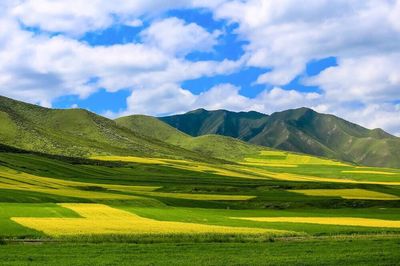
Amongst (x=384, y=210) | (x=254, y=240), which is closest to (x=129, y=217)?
(x=254, y=240)

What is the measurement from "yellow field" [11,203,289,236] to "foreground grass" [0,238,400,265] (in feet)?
23.8

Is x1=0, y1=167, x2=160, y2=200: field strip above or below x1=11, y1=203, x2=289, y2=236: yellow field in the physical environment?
above

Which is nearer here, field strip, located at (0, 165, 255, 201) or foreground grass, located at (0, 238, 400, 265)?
foreground grass, located at (0, 238, 400, 265)

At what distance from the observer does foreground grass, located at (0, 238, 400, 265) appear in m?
34.8

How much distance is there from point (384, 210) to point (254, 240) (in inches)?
1749

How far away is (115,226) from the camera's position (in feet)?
178

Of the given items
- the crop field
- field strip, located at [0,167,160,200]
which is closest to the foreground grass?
the crop field

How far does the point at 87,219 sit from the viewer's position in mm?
61219

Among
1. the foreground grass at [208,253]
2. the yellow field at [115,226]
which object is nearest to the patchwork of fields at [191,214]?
the yellow field at [115,226]

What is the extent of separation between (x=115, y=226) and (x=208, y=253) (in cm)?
1815

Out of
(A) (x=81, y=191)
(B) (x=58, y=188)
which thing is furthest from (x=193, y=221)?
(B) (x=58, y=188)

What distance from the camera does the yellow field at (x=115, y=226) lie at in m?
50.4

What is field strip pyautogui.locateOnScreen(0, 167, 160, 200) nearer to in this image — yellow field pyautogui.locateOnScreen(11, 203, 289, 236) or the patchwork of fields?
the patchwork of fields

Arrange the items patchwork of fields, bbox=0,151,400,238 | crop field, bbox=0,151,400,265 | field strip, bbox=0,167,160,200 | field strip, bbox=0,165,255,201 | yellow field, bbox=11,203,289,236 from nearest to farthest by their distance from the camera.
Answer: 1. crop field, bbox=0,151,400,265
2. yellow field, bbox=11,203,289,236
3. patchwork of fields, bbox=0,151,400,238
4. field strip, bbox=0,167,160,200
5. field strip, bbox=0,165,255,201
